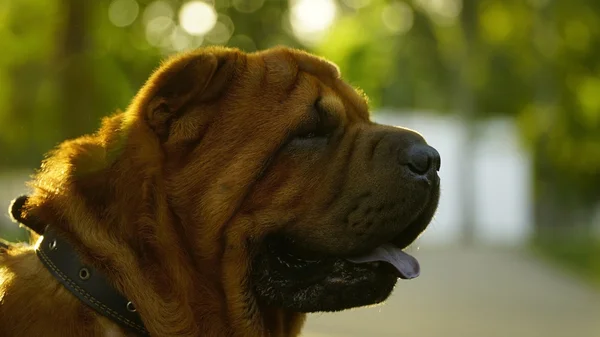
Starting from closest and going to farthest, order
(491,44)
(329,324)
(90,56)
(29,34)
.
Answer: (329,324), (90,56), (29,34), (491,44)

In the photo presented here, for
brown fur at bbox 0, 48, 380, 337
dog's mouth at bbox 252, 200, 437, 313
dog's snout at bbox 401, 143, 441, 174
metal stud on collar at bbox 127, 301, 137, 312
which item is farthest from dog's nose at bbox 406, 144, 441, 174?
metal stud on collar at bbox 127, 301, 137, 312

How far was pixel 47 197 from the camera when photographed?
3.08 m

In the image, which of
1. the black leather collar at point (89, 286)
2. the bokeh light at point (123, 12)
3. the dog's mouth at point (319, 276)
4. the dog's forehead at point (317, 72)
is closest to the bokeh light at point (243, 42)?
the bokeh light at point (123, 12)

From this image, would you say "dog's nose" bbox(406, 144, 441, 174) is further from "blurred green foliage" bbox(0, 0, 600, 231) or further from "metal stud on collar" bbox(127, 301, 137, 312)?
"blurred green foliage" bbox(0, 0, 600, 231)

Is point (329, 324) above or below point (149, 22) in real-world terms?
below

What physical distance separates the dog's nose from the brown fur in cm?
45

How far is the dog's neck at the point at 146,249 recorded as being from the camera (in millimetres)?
2924

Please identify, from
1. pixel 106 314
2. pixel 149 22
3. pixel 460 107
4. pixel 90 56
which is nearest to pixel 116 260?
pixel 106 314

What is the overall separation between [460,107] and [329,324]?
62.2 feet

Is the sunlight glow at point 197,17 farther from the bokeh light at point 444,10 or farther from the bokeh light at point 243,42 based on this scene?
the bokeh light at point 444,10

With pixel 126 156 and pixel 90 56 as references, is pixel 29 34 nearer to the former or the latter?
pixel 90 56

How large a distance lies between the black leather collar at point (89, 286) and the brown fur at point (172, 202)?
1.2 inches

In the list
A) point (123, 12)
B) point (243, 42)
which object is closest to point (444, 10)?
point (243, 42)

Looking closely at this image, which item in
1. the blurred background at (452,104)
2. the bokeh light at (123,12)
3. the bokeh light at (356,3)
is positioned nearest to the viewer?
the blurred background at (452,104)
